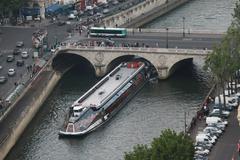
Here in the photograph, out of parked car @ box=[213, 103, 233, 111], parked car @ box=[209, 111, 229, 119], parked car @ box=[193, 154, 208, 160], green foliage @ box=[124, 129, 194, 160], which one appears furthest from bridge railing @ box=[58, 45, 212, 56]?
green foliage @ box=[124, 129, 194, 160]

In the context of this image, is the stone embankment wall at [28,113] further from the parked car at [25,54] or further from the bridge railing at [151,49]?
the bridge railing at [151,49]

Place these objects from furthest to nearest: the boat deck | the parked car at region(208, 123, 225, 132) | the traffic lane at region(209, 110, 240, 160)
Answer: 1. the boat deck
2. the parked car at region(208, 123, 225, 132)
3. the traffic lane at region(209, 110, 240, 160)

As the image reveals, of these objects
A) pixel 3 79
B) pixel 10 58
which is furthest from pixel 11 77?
pixel 10 58

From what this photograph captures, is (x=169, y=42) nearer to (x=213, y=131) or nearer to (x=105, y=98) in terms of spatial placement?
(x=105, y=98)

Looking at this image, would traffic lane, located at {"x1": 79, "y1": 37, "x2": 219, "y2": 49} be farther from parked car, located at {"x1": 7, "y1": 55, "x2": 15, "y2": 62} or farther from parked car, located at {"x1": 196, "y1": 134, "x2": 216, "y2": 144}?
parked car, located at {"x1": 196, "y1": 134, "x2": 216, "y2": 144}

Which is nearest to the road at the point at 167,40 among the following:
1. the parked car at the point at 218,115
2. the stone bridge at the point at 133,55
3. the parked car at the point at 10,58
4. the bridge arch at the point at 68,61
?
the stone bridge at the point at 133,55
